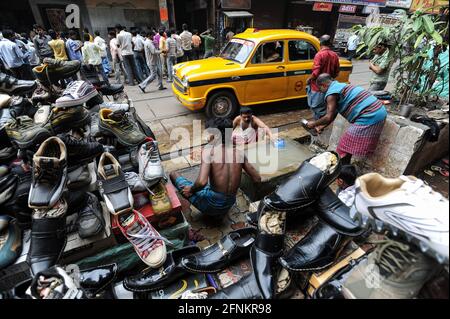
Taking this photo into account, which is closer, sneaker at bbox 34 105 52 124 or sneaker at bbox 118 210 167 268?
sneaker at bbox 118 210 167 268

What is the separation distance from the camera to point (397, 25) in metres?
3.15

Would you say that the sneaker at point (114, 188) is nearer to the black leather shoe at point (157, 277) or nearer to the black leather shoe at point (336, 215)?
the black leather shoe at point (157, 277)

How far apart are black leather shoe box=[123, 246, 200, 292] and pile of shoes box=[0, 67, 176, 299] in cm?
6

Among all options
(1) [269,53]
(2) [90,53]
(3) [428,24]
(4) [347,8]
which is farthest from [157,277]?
(4) [347,8]

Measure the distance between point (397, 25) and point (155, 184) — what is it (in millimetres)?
3543

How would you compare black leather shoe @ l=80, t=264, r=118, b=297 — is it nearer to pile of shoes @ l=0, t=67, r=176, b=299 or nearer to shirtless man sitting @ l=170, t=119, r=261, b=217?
pile of shoes @ l=0, t=67, r=176, b=299

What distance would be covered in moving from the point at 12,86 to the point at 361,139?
4233 millimetres

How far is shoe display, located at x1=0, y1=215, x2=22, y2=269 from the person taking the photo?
1.87 m

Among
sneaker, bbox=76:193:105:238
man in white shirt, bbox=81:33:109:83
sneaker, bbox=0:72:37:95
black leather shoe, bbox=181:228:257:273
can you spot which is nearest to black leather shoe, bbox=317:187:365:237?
black leather shoe, bbox=181:228:257:273

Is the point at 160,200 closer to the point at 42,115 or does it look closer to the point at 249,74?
the point at 42,115

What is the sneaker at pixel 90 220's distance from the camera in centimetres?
204

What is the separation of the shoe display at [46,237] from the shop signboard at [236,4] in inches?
469
